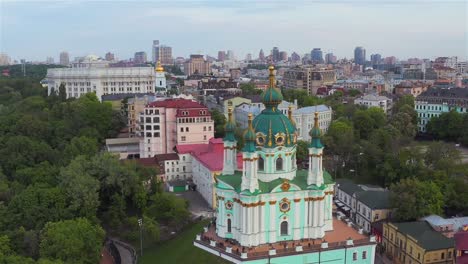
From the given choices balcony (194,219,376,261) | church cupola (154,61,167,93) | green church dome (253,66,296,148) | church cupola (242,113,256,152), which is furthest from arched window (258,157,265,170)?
church cupola (154,61,167,93)

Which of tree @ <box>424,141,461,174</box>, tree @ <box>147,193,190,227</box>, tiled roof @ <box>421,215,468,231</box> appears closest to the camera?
tiled roof @ <box>421,215,468,231</box>

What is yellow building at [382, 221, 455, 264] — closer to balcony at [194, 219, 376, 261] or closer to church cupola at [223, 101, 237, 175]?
balcony at [194, 219, 376, 261]

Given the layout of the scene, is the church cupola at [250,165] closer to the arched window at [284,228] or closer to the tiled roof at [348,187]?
the arched window at [284,228]

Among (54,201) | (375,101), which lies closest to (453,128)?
(375,101)

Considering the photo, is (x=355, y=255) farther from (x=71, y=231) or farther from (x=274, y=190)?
(x=71, y=231)

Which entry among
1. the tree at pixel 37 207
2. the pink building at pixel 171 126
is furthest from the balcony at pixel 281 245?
the pink building at pixel 171 126

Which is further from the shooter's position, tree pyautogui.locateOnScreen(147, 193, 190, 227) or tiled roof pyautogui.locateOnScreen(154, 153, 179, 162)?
tiled roof pyautogui.locateOnScreen(154, 153, 179, 162)

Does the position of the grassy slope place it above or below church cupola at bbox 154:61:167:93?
below
